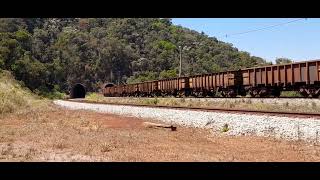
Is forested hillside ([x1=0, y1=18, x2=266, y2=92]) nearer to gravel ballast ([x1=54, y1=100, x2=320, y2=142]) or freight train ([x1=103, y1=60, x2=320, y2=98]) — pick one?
freight train ([x1=103, y1=60, x2=320, y2=98])

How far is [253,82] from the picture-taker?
3391 cm

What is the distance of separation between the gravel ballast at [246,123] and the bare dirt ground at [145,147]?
38cm

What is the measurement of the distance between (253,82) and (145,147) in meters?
20.0

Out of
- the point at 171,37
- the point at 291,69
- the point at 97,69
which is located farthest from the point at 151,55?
the point at 291,69

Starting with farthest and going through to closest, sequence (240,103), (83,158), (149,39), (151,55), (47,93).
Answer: (149,39), (151,55), (47,93), (240,103), (83,158)

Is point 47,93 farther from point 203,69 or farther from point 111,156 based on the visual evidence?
point 111,156

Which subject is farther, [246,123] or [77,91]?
[77,91]

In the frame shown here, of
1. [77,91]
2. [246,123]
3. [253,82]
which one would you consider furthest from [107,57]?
[246,123]

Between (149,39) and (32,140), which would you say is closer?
(32,140)

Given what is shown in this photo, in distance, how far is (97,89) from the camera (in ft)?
440

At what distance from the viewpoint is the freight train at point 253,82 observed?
27.5 metres

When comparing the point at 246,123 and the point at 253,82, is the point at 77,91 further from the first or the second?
the point at 246,123

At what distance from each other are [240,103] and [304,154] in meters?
15.8
